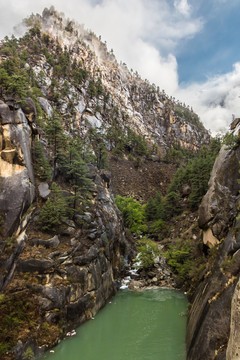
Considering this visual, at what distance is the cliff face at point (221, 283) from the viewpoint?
8594 millimetres

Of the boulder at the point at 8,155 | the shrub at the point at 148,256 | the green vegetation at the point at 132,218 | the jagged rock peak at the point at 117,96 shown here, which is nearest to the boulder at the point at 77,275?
the boulder at the point at 8,155

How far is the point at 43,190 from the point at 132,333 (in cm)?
1581

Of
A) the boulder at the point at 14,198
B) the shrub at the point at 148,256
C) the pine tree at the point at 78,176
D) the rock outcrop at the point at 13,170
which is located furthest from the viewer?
the shrub at the point at 148,256

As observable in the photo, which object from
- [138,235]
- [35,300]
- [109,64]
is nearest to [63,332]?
[35,300]

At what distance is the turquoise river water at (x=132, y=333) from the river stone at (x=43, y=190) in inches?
494

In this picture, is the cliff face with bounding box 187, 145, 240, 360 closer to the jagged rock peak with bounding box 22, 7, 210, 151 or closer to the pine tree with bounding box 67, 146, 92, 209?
the pine tree with bounding box 67, 146, 92, 209

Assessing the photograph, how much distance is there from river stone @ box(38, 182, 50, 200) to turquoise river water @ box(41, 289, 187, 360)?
12.6 metres

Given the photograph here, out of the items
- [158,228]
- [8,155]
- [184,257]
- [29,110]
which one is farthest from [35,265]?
[158,228]

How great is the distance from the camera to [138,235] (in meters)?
46.8

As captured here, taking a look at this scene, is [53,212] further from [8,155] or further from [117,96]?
[117,96]

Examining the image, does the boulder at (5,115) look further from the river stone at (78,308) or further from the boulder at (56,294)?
the river stone at (78,308)

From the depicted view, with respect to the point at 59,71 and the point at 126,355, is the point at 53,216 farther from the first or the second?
the point at 59,71

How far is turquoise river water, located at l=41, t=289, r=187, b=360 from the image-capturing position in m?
14.5

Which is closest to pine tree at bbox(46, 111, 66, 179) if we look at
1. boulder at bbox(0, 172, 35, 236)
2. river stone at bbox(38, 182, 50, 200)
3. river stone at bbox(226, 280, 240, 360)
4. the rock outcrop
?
river stone at bbox(38, 182, 50, 200)
